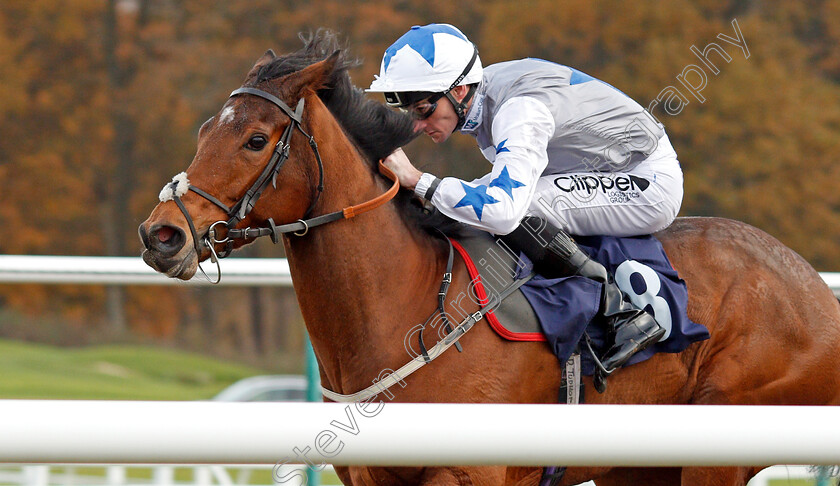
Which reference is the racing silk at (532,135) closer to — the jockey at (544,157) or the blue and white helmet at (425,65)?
the jockey at (544,157)

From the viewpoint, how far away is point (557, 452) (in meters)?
1.34

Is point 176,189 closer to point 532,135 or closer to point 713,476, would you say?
point 532,135

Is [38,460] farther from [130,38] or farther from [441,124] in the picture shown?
[130,38]

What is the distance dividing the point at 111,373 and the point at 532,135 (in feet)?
24.5

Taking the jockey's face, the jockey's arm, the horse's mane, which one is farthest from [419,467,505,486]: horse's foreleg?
the jockey's face

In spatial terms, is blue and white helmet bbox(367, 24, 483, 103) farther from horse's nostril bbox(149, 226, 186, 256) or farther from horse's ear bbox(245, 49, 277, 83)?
horse's nostril bbox(149, 226, 186, 256)

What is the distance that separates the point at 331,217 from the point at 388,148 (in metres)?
0.35

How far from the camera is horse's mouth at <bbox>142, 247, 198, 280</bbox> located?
7.88 feet

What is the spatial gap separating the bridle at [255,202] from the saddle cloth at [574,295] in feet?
1.45

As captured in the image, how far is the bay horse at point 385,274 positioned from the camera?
252cm

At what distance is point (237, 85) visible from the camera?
14609 mm

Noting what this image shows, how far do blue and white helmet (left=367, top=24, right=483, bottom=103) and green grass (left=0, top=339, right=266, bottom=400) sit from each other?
2.61 meters

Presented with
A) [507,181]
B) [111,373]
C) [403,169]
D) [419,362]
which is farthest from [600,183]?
[111,373]

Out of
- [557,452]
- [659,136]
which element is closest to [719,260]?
[659,136]
